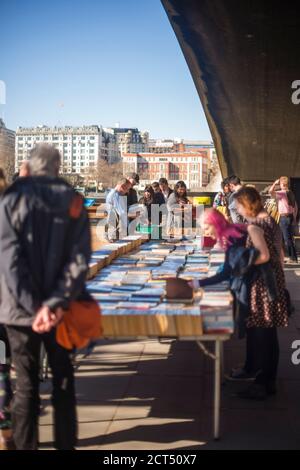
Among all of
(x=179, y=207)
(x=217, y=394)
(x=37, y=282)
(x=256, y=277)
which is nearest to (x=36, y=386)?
(x=37, y=282)

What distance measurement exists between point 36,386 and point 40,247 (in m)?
0.77

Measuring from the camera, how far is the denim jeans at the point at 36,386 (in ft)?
11.3

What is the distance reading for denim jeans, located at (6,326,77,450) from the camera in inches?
136

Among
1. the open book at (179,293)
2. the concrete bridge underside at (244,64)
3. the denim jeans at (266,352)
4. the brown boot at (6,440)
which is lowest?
the brown boot at (6,440)

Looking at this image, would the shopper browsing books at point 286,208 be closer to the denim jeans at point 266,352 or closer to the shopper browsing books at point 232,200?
the shopper browsing books at point 232,200

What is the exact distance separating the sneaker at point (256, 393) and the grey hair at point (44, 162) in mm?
2427

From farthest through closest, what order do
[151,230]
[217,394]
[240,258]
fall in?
[151,230]
[240,258]
[217,394]

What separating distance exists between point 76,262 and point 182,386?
235cm

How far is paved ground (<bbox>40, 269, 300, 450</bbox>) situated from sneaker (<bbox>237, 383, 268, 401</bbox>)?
6cm

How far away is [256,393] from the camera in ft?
16.1

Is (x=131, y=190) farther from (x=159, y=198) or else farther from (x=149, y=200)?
(x=159, y=198)

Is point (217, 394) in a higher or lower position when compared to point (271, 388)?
higher

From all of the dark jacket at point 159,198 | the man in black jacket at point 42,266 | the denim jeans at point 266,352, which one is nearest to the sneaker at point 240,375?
the denim jeans at point 266,352

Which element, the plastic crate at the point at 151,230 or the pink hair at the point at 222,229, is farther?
the plastic crate at the point at 151,230
